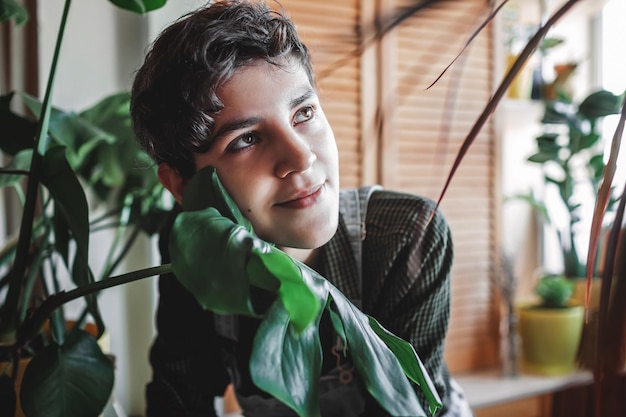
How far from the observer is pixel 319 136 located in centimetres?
67

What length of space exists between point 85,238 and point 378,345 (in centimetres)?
34

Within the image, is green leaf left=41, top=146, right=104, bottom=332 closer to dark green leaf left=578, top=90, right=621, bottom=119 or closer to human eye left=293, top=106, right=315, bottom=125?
human eye left=293, top=106, right=315, bottom=125

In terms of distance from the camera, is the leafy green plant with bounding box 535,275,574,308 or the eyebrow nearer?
the eyebrow

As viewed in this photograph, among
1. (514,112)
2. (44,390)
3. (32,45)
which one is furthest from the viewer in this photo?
(514,112)

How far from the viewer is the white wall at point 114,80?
1.29 m

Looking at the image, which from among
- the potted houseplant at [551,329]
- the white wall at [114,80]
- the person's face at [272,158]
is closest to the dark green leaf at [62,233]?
the person's face at [272,158]

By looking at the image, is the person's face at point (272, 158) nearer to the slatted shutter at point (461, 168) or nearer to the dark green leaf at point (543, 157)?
the slatted shutter at point (461, 168)

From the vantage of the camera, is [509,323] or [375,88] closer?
[375,88]

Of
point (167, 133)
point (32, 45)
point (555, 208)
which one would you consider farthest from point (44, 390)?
point (555, 208)

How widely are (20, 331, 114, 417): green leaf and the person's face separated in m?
0.21

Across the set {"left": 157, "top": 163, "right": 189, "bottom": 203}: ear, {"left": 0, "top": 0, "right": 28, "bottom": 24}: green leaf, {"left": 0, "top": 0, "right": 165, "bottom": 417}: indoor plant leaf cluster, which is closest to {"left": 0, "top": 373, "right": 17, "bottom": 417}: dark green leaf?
{"left": 0, "top": 0, "right": 165, "bottom": 417}: indoor plant leaf cluster

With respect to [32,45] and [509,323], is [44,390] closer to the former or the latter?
[32,45]

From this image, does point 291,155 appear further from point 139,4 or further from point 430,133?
point 430,133

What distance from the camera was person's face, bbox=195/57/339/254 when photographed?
2.04ft
